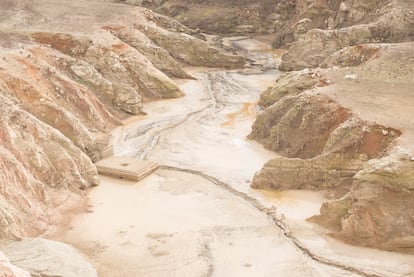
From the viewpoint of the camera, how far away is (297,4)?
1922 inches

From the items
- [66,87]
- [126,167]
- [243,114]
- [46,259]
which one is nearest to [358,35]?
[243,114]

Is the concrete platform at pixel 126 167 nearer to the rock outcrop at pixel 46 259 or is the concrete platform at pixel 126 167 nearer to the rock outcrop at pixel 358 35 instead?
the rock outcrop at pixel 46 259

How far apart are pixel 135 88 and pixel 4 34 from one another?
7.37 meters

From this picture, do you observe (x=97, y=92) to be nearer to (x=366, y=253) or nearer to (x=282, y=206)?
(x=282, y=206)

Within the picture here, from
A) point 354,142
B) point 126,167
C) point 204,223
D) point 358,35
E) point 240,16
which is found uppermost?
point 358,35

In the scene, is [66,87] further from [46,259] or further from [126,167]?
[46,259]

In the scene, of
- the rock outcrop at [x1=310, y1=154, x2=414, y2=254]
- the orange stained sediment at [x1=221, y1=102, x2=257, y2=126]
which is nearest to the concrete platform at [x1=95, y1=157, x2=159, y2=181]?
the orange stained sediment at [x1=221, y1=102, x2=257, y2=126]

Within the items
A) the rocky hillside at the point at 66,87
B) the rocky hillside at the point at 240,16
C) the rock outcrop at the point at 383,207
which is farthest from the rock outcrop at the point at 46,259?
the rocky hillside at the point at 240,16

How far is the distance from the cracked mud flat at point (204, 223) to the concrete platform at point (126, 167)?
0.86ft

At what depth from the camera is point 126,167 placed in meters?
17.3

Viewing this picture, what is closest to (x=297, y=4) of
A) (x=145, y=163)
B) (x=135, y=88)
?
(x=135, y=88)

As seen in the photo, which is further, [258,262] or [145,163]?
[145,163]

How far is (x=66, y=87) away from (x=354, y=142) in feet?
42.2

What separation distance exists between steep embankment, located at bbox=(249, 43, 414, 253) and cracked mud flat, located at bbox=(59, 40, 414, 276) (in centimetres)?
56
